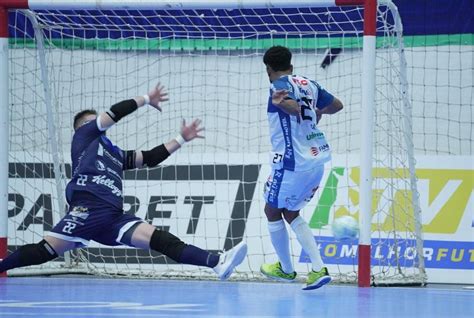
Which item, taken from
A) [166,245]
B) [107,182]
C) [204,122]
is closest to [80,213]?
[107,182]

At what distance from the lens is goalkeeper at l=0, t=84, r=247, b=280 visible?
33.4ft

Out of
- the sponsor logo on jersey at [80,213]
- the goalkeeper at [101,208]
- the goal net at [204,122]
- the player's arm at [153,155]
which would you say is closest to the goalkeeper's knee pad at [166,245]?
the goalkeeper at [101,208]

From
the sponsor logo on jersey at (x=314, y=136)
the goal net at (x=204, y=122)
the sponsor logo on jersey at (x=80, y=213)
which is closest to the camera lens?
the sponsor logo on jersey at (x=80, y=213)

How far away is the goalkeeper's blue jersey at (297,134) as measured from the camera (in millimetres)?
10406

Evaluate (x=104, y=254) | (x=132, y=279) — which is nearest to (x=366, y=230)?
(x=132, y=279)

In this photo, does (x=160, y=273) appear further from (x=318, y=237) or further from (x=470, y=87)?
(x=470, y=87)

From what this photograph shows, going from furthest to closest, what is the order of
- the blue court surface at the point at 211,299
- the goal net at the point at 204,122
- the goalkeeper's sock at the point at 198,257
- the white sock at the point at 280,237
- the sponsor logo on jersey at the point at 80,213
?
the goal net at the point at 204,122
the white sock at the point at 280,237
the sponsor logo on jersey at the point at 80,213
the goalkeeper's sock at the point at 198,257
the blue court surface at the point at 211,299

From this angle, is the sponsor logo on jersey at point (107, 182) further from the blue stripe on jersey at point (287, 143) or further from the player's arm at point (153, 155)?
the blue stripe on jersey at point (287, 143)

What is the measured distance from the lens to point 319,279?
1022cm

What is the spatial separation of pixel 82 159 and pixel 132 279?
7.54 feet

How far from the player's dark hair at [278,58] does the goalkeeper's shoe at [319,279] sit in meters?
1.90

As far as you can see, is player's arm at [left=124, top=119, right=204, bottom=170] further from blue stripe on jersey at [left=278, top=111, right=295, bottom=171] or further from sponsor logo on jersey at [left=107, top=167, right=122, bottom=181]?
blue stripe on jersey at [left=278, top=111, right=295, bottom=171]

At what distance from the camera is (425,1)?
42.3ft

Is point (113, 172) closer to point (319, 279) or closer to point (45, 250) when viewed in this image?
point (45, 250)
